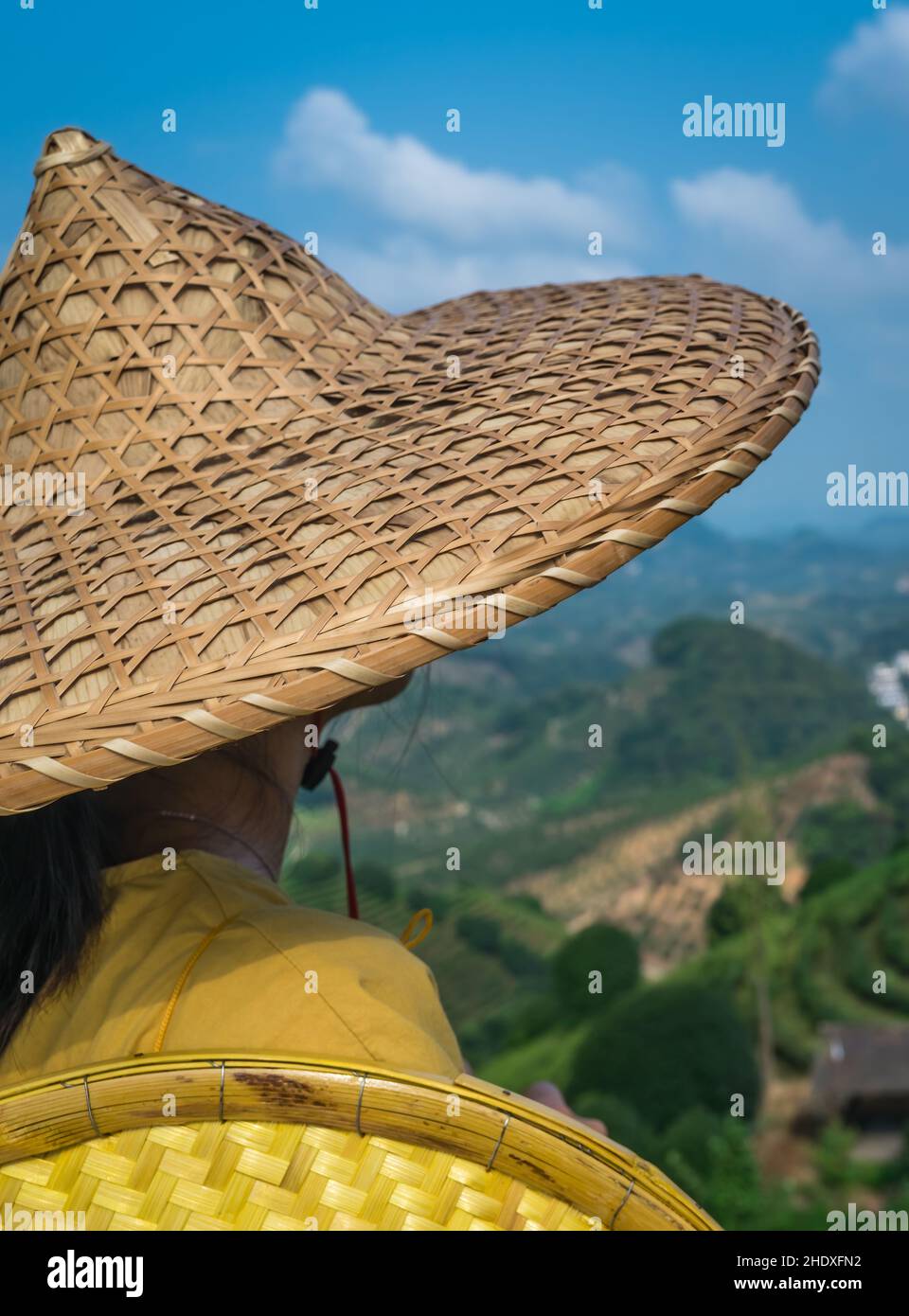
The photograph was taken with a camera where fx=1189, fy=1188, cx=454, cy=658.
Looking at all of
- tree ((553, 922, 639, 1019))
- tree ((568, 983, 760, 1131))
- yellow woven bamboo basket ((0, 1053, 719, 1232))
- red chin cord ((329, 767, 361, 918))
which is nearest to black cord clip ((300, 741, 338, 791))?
red chin cord ((329, 767, 361, 918))

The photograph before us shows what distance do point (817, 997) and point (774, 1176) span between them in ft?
8.37

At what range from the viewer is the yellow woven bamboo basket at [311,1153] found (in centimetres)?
59

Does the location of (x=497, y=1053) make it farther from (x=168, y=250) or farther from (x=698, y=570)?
(x=698, y=570)

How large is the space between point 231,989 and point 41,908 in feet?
0.45

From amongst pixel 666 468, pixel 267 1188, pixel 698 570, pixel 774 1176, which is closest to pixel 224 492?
pixel 666 468

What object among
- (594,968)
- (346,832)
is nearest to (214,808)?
(346,832)

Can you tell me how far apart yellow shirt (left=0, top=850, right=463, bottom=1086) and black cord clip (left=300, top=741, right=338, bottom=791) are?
0.23m

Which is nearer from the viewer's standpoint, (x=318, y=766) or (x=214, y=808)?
(x=214, y=808)

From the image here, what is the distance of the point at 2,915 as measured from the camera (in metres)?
0.71

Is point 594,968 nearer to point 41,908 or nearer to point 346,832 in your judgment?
point 346,832

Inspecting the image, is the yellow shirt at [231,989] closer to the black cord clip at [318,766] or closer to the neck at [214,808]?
the neck at [214,808]

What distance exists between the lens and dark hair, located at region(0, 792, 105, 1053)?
0.70 meters

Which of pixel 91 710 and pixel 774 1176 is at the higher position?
pixel 91 710

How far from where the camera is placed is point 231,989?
65 cm
